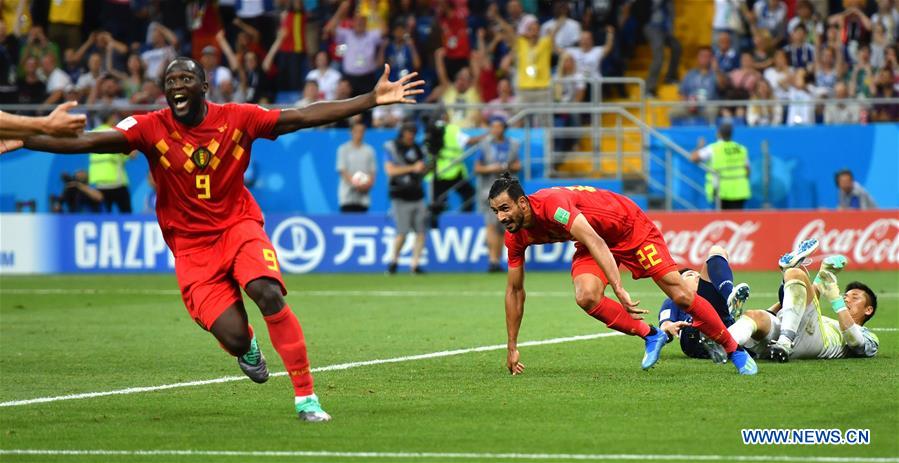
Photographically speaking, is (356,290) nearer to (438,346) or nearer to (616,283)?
(438,346)

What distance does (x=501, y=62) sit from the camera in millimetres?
27531

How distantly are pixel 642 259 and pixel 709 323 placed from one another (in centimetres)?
69

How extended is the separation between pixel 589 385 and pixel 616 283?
0.94 m

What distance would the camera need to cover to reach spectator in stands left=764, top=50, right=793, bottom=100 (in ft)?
83.9

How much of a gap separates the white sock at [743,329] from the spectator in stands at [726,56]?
603 inches

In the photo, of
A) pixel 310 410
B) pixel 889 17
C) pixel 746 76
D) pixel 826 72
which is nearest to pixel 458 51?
pixel 746 76

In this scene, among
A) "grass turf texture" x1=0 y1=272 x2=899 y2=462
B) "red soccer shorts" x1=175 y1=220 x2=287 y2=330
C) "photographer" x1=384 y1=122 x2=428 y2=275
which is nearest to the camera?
"grass turf texture" x1=0 y1=272 x2=899 y2=462

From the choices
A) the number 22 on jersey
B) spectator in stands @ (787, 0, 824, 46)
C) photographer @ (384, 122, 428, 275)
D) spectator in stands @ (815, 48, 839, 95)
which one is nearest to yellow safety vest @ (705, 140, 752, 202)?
spectator in stands @ (815, 48, 839, 95)

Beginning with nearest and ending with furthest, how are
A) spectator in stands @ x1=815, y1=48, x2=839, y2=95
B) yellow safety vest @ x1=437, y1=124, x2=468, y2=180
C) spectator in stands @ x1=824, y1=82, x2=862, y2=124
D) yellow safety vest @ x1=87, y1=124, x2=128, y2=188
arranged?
1. spectator in stands @ x1=824, y1=82, x2=862, y2=124
2. spectator in stands @ x1=815, y1=48, x2=839, y2=95
3. yellow safety vest @ x1=437, y1=124, x2=468, y2=180
4. yellow safety vest @ x1=87, y1=124, x2=128, y2=188

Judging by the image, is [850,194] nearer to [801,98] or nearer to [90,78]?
[801,98]

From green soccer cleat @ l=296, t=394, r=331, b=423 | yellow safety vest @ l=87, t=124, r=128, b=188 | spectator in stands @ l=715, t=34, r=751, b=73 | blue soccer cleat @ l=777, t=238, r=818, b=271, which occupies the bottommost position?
yellow safety vest @ l=87, t=124, r=128, b=188

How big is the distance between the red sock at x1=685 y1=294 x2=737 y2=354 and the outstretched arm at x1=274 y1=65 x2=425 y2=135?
2923 millimetres

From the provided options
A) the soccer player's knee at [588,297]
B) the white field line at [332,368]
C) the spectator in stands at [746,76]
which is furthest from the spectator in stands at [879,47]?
the soccer player's knee at [588,297]

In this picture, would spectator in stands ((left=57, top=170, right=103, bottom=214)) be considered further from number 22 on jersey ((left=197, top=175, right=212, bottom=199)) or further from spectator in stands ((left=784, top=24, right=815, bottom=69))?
number 22 on jersey ((left=197, top=175, right=212, bottom=199))
